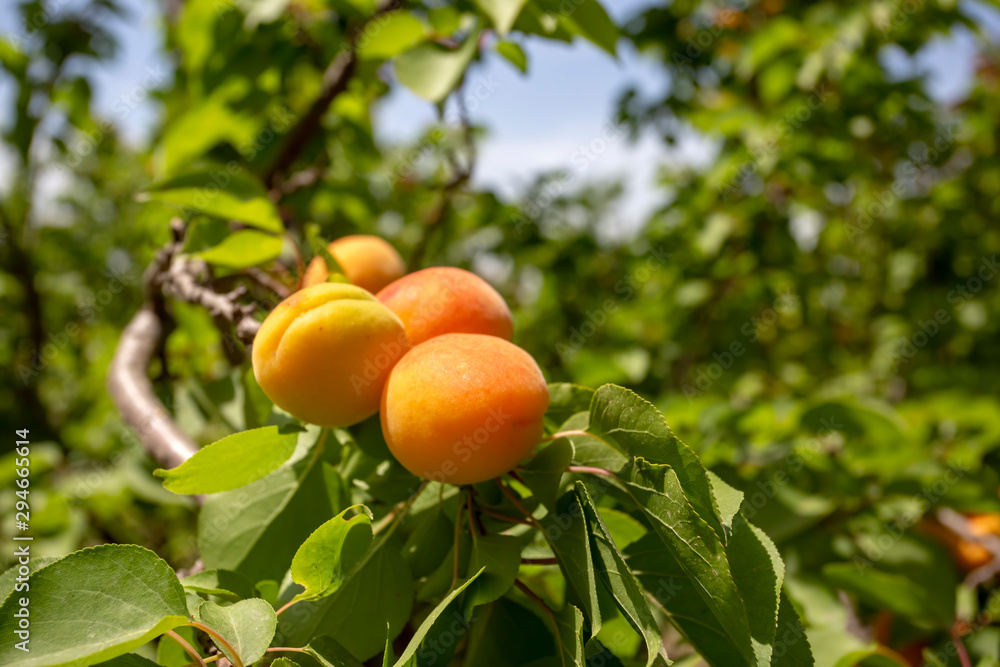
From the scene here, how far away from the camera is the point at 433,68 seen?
863 millimetres

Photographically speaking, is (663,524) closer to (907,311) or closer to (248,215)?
(248,215)

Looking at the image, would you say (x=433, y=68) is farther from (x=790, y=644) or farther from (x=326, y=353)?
(x=790, y=644)

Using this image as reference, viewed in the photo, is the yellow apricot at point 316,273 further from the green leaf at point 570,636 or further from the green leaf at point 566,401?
the green leaf at point 570,636

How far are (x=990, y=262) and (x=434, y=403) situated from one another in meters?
2.40

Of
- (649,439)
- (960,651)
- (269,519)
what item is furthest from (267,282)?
(960,651)

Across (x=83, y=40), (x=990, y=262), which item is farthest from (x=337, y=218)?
(x=990, y=262)

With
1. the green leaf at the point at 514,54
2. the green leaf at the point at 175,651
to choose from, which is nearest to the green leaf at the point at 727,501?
the green leaf at the point at 175,651

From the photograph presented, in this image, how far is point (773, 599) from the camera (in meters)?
0.40

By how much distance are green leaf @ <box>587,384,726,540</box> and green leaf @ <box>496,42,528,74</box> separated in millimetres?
625

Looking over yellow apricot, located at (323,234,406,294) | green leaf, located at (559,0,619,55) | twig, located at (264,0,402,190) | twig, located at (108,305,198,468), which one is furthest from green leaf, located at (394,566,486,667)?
twig, located at (264,0,402,190)

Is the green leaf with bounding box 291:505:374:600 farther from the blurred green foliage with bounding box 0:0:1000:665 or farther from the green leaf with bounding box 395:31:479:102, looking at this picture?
the green leaf with bounding box 395:31:479:102

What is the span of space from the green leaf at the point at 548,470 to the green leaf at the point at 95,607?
0.23 m

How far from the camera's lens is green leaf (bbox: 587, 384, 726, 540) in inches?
15.8

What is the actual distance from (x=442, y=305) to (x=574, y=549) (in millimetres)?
207
